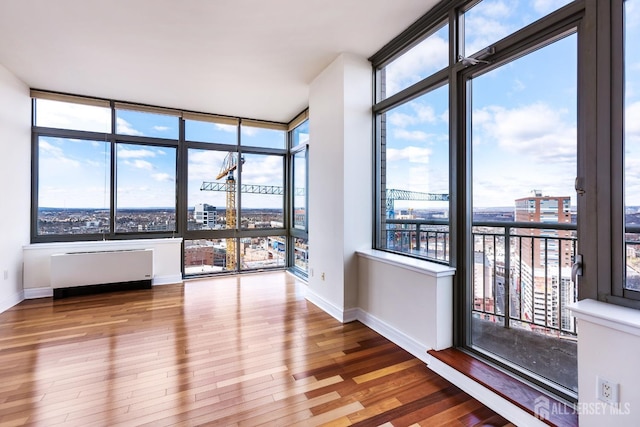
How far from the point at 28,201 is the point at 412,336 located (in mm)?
5165

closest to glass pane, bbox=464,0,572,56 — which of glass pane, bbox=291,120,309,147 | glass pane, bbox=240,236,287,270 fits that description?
glass pane, bbox=291,120,309,147

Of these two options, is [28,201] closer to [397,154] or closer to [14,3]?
[14,3]

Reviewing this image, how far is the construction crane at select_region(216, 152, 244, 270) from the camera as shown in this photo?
524 centimetres

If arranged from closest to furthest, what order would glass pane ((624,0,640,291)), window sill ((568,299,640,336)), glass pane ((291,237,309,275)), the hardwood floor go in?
window sill ((568,299,640,336)) < glass pane ((624,0,640,291)) < the hardwood floor < glass pane ((291,237,309,275))

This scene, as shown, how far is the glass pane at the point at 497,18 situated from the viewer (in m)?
1.79

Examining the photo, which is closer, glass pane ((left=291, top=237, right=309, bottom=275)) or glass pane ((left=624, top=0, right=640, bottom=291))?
glass pane ((left=624, top=0, right=640, bottom=291))

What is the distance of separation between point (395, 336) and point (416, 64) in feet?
8.31

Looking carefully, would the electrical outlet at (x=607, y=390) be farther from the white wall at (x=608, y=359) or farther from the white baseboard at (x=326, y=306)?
the white baseboard at (x=326, y=306)

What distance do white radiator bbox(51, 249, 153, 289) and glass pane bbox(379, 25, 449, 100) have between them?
405 centimetres

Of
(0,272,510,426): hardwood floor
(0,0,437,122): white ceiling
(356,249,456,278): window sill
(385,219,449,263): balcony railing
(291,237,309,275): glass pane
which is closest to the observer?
(0,272,510,426): hardwood floor

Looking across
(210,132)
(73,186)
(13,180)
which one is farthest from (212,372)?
(210,132)

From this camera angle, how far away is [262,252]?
5516 millimetres

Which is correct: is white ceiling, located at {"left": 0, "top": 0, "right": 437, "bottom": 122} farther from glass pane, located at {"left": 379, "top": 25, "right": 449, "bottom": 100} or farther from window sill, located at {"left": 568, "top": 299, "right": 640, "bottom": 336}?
window sill, located at {"left": 568, "top": 299, "right": 640, "bottom": 336}

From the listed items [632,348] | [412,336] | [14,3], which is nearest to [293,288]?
[412,336]
